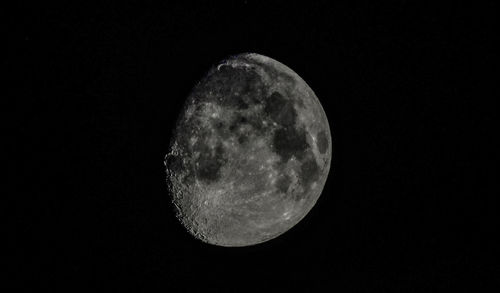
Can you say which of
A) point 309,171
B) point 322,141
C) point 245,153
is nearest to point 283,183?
point 309,171

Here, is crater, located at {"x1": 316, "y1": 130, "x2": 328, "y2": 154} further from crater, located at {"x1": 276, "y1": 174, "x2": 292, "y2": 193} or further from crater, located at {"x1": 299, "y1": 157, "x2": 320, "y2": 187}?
crater, located at {"x1": 276, "y1": 174, "x2": 292, "y2": 193}

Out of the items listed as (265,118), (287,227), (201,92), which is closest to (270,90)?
(265,118)

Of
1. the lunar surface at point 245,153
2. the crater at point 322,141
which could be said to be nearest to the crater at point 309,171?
the lunar surface at point 245,153

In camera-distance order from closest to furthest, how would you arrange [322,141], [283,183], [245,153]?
[245,153] → [283,183] → [322,141]

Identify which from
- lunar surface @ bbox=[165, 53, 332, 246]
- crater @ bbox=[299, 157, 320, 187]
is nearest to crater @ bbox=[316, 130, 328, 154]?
lunar surface @ bbox=[165, 53, 332, 246]

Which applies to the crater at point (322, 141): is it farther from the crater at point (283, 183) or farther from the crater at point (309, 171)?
the crater at point (283, 183)

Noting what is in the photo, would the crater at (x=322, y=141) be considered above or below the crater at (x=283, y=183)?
above

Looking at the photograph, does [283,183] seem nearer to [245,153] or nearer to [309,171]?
[309,171]

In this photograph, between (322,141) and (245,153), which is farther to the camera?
(322,141)
